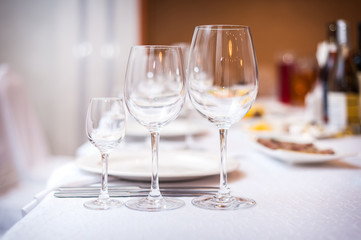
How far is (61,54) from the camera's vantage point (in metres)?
3.94

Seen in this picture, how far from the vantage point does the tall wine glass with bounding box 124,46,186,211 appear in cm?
64

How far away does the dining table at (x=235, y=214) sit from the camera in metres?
0.51

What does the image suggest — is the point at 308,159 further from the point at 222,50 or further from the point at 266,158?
the point at 222,50

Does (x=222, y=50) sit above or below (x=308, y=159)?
above

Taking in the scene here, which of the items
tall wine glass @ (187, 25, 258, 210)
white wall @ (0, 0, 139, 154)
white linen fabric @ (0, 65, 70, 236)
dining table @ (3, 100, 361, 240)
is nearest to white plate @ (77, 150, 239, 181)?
dining table @ (3, 100, 361, 240)

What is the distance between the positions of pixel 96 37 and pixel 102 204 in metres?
3.65

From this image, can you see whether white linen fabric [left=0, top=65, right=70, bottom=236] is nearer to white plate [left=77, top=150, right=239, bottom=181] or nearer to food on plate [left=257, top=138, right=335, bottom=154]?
white plate [left=77, top=150, right=239, bottom=181]

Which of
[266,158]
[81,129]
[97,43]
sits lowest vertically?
[81,129]

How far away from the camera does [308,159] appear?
0.93 meters

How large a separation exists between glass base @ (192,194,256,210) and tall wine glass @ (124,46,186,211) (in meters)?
0.03

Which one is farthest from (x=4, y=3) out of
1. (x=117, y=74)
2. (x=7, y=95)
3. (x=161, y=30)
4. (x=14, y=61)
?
(x=7, y=95)

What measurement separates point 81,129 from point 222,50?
3.60 m

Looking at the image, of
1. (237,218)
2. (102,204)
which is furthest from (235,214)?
(102,204)

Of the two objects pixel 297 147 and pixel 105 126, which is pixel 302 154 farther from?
pixel 105 126
